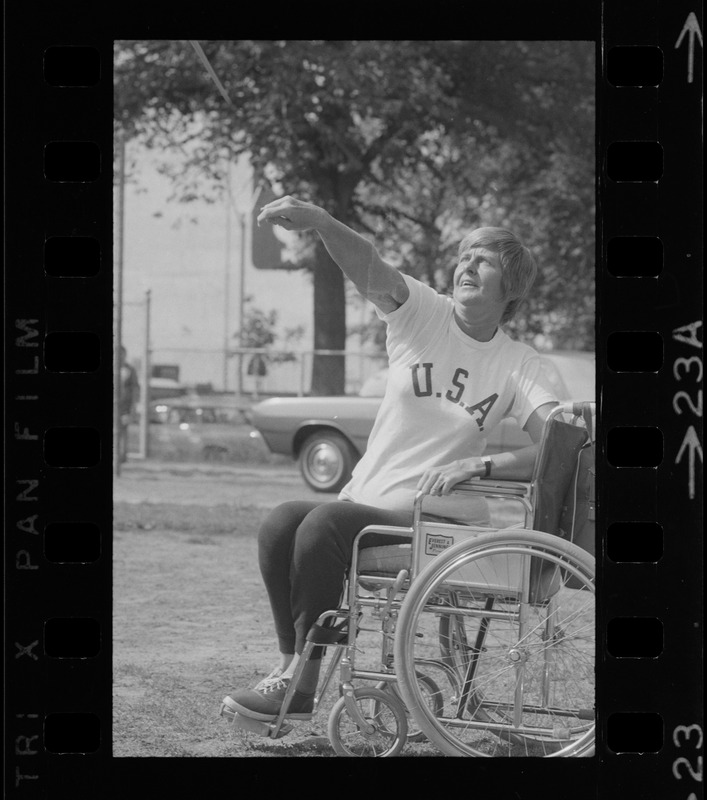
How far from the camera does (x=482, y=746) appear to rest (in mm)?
3760

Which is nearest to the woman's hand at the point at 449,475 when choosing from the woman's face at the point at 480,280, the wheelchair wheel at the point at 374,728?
the woman's face at the point at 480,280

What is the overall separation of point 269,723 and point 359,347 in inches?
66.5

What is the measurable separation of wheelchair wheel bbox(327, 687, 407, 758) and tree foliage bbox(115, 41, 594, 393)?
1522 mm

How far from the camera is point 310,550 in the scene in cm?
381

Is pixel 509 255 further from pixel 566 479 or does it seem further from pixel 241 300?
pixel 241 300

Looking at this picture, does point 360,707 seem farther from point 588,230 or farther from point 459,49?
point 459,49

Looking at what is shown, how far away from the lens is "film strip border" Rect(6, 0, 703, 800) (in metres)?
3.58

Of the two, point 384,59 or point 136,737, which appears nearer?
point 136,737

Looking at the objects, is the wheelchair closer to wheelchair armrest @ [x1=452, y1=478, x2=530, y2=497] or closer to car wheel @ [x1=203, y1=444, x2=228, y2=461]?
wheelchair armrest @ [x1=452, y1=478, x2=530, y2=497]
